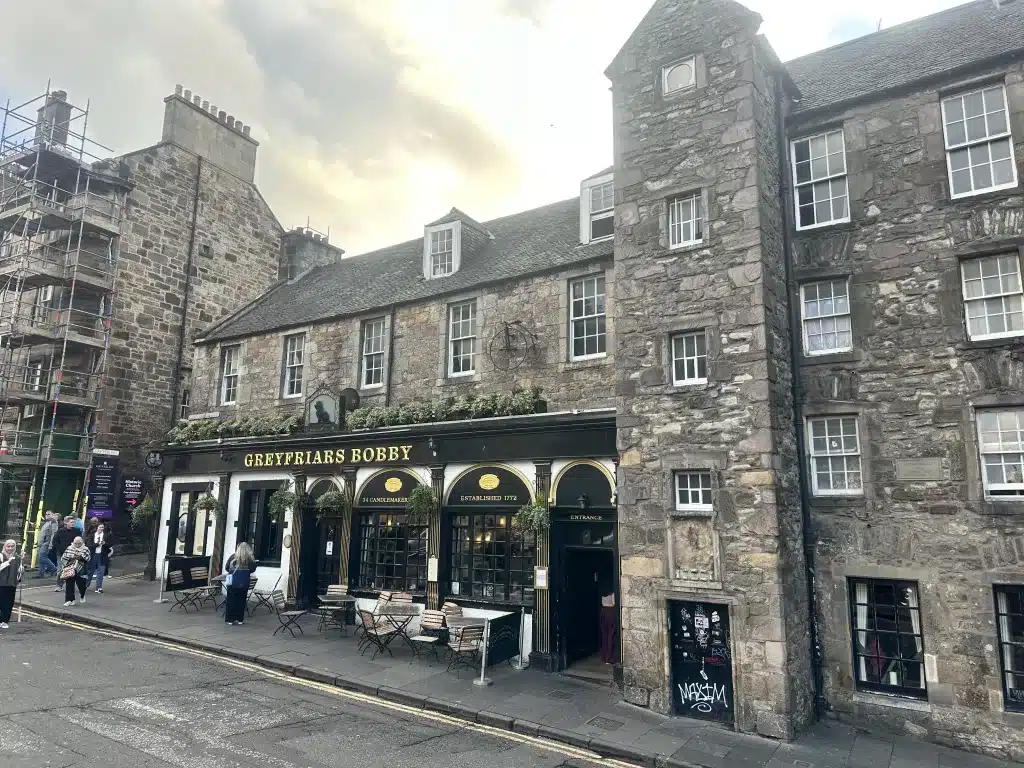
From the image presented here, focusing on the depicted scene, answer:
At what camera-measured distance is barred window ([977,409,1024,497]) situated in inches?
371

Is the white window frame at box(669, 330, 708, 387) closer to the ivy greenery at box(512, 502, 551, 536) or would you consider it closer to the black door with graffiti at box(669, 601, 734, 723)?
the black door with graffiti at box(669, 601, 734, 723)

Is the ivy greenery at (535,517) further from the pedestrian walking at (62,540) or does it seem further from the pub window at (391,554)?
the pedestrian walking at (62,540)

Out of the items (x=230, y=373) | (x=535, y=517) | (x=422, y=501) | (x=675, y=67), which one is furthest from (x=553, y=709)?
(x=230, y=373)

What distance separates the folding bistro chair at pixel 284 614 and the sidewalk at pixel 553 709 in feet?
0.99

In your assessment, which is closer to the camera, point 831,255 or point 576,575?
point 831,255

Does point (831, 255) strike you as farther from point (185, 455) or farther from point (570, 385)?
point (185, 455)

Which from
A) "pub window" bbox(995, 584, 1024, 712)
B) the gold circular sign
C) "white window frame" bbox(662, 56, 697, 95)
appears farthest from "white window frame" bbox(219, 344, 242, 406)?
"pub window" bbox(995, 584, 1024, 712)

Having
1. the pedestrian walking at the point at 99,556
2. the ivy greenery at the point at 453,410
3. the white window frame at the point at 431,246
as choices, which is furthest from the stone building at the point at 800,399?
the pedestrian walking at the point at 99,556

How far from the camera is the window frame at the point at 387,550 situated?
49.4 feet

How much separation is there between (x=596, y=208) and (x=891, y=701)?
10.7m

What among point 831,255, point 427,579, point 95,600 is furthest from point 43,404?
point 831,255

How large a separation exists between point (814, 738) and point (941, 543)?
11.0 ft

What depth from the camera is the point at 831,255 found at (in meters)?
11.2

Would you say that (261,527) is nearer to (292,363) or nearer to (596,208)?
(292,363)
